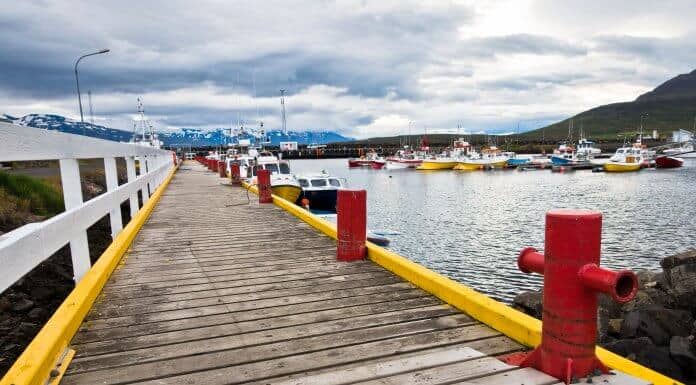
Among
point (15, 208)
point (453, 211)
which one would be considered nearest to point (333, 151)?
point (453, 211)

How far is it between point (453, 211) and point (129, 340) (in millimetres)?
27023

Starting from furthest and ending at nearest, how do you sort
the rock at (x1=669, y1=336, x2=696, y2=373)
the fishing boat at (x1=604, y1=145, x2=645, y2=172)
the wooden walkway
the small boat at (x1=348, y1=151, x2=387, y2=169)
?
1. the small boat at (x1=348, y1=151, x2=387, y2=169)
2. the fishing boat at (x1=604, y1=145, x2=645, y2=172)
3. the rock at (x1=669, y1=336, x2=696, y2=373)
4. the wooden walkway

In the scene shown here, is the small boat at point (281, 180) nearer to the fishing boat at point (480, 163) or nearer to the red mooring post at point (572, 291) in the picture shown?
the red mooring post at point (572, 291)

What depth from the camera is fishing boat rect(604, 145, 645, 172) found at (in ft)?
201

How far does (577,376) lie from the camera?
2.54m

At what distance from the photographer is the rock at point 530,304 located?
968 centimetres

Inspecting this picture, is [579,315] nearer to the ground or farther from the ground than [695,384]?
farther from the ground

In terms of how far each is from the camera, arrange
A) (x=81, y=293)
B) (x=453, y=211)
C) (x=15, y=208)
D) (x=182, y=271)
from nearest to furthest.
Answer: (x=81, y=293) → (x=182, y=271) → (x=15, y=208) → (x=453, y=211)

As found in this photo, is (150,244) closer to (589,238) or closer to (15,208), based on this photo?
(589,238)

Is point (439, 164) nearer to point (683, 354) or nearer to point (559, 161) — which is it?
point (559, 161)

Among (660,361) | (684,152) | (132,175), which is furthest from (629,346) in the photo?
(684,152)

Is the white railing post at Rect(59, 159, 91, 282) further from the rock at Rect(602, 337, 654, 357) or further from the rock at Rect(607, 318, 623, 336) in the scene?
the rock at Rect(607, 318, 623, 336)

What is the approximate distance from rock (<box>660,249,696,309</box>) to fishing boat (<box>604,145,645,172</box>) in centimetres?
5636

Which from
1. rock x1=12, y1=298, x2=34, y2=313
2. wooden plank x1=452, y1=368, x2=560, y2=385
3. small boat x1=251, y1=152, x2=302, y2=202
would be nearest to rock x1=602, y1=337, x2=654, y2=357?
wooden plank x1=452, y1=368, x2=560, y2=385
